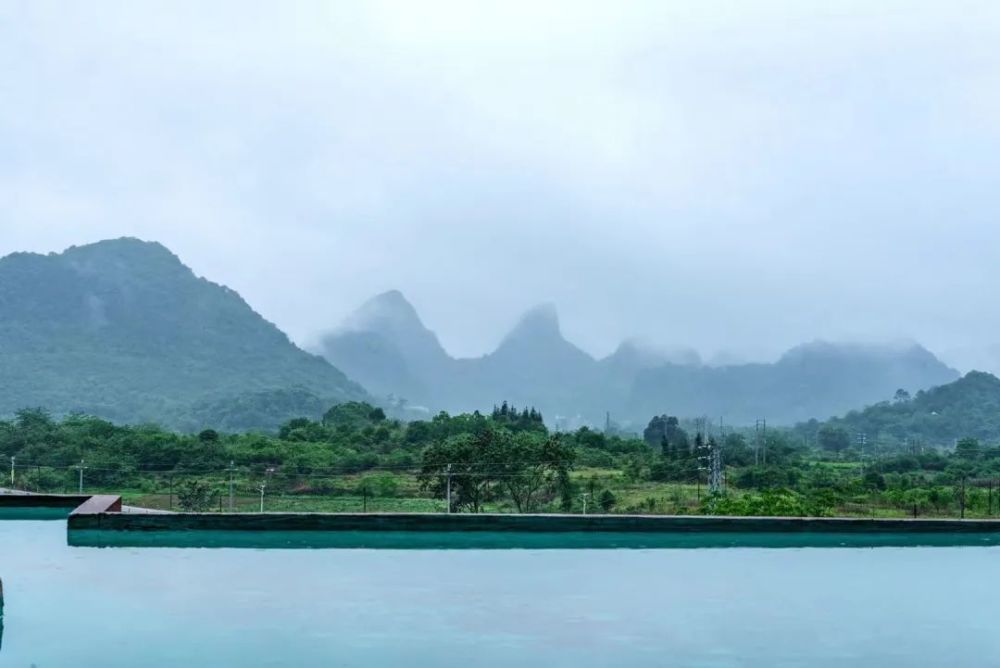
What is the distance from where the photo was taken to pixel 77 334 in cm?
6975

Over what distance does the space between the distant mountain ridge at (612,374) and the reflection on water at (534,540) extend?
348 feet

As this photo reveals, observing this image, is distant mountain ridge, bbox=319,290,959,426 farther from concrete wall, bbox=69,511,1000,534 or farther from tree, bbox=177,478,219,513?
concrete wall, bbox=69,511,1000,534

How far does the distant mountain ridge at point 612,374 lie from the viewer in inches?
4788

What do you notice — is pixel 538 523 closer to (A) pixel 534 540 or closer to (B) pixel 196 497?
(A) pixel 534 540

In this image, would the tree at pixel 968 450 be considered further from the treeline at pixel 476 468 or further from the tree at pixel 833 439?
the tree at pixel 833 439

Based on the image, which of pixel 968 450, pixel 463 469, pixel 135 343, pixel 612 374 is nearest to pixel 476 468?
pixel 463 469

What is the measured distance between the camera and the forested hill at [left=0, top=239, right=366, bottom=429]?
2420 inches

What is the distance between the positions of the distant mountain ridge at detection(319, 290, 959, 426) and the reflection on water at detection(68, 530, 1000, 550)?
106 metres

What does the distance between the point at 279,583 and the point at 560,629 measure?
2101 mm

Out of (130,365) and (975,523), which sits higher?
(130,365)

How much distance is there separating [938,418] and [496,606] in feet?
198

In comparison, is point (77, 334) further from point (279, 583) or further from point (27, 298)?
point (279, 583)


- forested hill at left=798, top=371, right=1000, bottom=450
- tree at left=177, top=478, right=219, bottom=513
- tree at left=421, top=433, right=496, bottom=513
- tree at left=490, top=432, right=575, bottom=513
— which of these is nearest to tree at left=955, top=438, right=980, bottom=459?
tree at left=490, top=432, right=575, bottom=513

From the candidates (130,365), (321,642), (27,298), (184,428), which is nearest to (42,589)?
(321,642)
